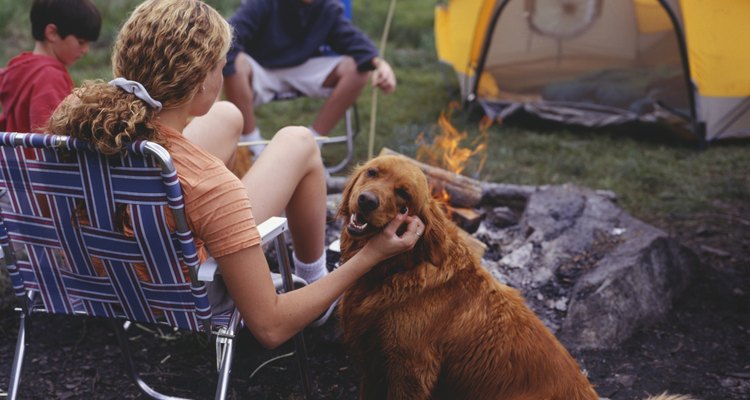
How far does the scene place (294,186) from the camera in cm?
243

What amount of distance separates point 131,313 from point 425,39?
21.6ft

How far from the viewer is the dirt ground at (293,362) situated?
2.71 m

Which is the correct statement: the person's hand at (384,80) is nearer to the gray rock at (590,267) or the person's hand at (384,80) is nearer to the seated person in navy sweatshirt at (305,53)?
the seated person in navy sweatshirt at (305,53)

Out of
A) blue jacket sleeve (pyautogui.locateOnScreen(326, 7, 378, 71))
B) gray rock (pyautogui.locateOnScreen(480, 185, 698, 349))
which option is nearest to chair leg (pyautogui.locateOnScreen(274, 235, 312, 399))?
gray rock (pyautogui.locateOnScreen(480, 185, 698, 349))

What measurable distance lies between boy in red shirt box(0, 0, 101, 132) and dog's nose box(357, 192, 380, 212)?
1525 millimetres

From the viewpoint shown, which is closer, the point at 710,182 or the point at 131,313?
the point at 131,313

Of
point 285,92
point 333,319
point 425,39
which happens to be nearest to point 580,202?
point 333,319

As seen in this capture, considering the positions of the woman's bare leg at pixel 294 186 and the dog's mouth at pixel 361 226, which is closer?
the dog's mouth at pixel 361 226

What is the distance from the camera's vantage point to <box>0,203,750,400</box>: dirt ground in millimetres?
2707

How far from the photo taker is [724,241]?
3.94 m

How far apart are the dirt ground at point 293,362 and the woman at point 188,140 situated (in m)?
0.88

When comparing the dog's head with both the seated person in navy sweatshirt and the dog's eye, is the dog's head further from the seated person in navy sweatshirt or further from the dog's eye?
the seated person in navy sweatshirt

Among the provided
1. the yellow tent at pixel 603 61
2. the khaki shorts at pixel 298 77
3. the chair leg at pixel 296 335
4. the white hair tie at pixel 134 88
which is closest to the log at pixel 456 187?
the chair leg at pixel 296 335

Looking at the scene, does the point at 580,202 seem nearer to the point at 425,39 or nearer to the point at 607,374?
the point at 607,374
